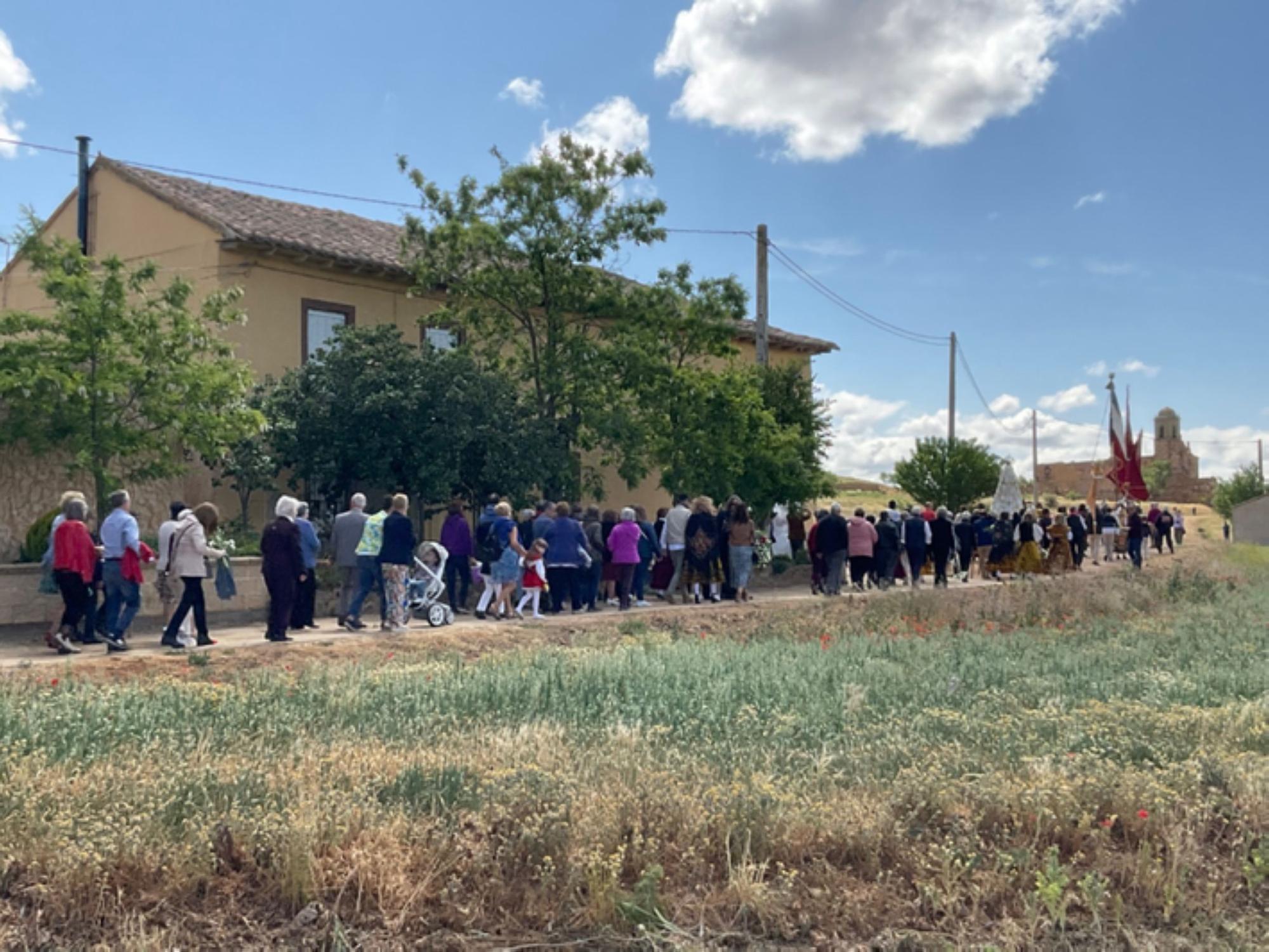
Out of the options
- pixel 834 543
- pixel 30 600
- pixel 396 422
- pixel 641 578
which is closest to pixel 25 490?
pixel 30 600

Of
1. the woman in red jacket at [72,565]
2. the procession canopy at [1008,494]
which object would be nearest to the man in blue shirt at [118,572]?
the woman in red jacket at [72,565]

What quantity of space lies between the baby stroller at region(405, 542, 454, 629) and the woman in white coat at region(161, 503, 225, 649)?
9.31 feet

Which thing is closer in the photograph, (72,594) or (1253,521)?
(72,594)

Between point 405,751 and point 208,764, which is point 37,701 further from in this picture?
point 405,751

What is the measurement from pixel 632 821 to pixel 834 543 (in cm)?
1535

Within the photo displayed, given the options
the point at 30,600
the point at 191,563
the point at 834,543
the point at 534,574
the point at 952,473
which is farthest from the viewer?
the point at 952,473

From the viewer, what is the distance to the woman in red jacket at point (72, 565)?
1180 centimetres

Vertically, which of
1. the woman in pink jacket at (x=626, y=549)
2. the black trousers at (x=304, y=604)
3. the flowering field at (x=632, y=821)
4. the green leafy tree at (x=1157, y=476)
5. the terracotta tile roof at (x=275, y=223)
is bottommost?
the flowering field at (x=632, y=821)

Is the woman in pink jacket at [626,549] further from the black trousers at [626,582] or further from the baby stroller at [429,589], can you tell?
the baby stroller at [429,589]

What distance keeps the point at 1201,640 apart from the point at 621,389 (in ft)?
41.0

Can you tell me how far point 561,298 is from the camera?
2145 cm

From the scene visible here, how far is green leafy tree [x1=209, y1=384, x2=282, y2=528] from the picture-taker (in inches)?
771

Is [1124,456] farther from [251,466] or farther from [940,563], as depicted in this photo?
[251,466]

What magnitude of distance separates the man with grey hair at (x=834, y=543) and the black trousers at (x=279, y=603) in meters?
10.1
